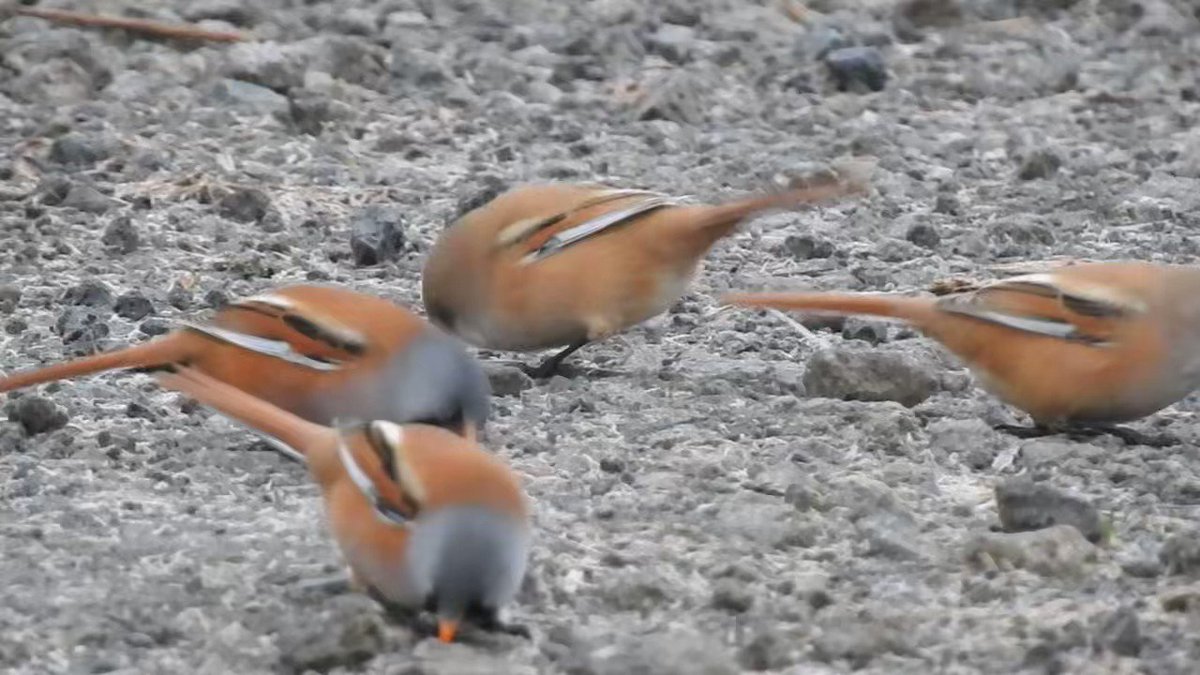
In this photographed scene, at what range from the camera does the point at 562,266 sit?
6133 millimetres

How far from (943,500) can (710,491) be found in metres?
0.49

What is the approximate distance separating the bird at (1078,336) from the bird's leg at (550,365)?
0.91 m

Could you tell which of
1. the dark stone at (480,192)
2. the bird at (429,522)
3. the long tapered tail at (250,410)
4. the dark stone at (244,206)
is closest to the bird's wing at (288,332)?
the long tapered tail at (250,410)

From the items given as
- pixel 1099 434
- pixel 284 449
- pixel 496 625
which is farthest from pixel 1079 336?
pixel 496 625

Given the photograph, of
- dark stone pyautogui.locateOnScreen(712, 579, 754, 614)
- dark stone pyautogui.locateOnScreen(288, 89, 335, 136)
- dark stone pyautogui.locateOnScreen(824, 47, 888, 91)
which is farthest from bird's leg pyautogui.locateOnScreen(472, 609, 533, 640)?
dark stone pyautogui.locateOnScreen(824, 47, 888, 91)

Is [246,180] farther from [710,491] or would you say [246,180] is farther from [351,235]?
[710,491]

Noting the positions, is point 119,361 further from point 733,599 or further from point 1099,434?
point 1099,434

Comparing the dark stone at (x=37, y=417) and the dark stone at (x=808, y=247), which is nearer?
the dark stone at (x=37, y=417)

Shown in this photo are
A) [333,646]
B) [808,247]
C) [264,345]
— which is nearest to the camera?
[333,646]

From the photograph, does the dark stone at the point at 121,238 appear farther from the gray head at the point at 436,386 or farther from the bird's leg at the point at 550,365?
the gray head at the point at 436,386

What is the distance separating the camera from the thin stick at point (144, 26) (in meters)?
9.04

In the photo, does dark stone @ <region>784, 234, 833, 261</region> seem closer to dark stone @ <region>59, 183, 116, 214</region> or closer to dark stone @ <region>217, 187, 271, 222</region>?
dark stone @ <region>217, 187, 271, 222</region>

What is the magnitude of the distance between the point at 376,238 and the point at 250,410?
228 centimetres

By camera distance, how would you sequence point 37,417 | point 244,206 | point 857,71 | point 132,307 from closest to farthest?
point 37,417
point 132,307
point 244,206
point 857,71
